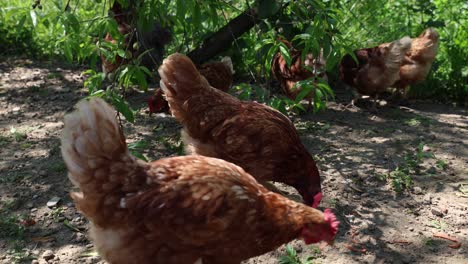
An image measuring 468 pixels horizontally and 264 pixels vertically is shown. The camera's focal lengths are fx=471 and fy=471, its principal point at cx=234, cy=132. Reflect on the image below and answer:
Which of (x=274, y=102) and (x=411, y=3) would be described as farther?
(x=411, y=3)

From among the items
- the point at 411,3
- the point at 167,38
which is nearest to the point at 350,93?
the point at 411,3

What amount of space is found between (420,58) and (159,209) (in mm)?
4837

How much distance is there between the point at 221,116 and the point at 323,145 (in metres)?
1.67

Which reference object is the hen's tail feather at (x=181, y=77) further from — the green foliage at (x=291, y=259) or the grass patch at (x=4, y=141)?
the grass patch at (x=4, y=141)

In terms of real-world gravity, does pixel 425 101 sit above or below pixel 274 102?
below

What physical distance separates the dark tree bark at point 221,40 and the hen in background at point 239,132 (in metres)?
1.97

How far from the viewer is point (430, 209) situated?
389 cm

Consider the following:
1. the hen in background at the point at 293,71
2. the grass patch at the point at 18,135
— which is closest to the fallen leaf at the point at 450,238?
the hen in background at the point at 293,71

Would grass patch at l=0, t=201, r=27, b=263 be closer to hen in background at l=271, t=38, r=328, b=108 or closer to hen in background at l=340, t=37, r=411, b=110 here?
hen in background at l=271, t=38, r=328, b=108

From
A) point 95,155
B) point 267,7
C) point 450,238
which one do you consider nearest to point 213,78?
point 267,7

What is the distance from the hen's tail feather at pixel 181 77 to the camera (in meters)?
3.89

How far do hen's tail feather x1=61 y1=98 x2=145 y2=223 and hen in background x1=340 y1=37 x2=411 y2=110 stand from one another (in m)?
4.39

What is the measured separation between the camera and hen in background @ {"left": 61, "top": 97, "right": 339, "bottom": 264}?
2.48m

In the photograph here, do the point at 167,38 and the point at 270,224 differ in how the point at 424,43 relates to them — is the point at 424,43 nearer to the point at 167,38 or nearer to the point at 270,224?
the point at 167,38
